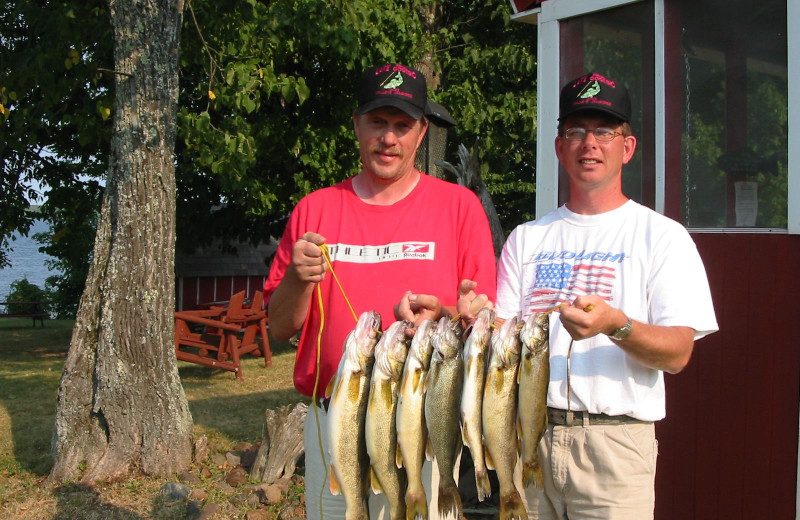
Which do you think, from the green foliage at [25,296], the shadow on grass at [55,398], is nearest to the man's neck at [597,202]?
the shadow on grass at [55,398]

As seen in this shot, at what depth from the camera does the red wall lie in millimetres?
4387

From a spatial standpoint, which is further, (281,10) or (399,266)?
(281,10)

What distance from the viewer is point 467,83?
13945 millimetres

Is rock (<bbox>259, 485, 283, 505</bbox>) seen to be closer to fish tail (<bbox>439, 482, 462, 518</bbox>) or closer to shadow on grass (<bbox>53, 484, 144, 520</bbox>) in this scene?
shadow on grass (<bbox>53, 484, 144, 520</bbox>)

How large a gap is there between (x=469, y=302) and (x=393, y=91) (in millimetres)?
930

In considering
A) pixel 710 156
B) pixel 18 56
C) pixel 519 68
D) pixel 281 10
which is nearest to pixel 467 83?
pixel 519 68

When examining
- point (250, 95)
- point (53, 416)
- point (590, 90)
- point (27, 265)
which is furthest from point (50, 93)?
point (27, 265)

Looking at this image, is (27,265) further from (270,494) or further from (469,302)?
(469,302)

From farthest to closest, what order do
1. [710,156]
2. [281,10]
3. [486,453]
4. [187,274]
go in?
[187,274], [281,10], [710,156], [486,453]

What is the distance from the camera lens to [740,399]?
4598mm

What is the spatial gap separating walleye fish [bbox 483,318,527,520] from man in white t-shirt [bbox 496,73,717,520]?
258 millimetres

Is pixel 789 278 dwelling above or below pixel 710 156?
below

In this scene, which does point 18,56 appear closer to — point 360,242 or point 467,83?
point 467,83

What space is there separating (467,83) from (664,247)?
11.6 meters
